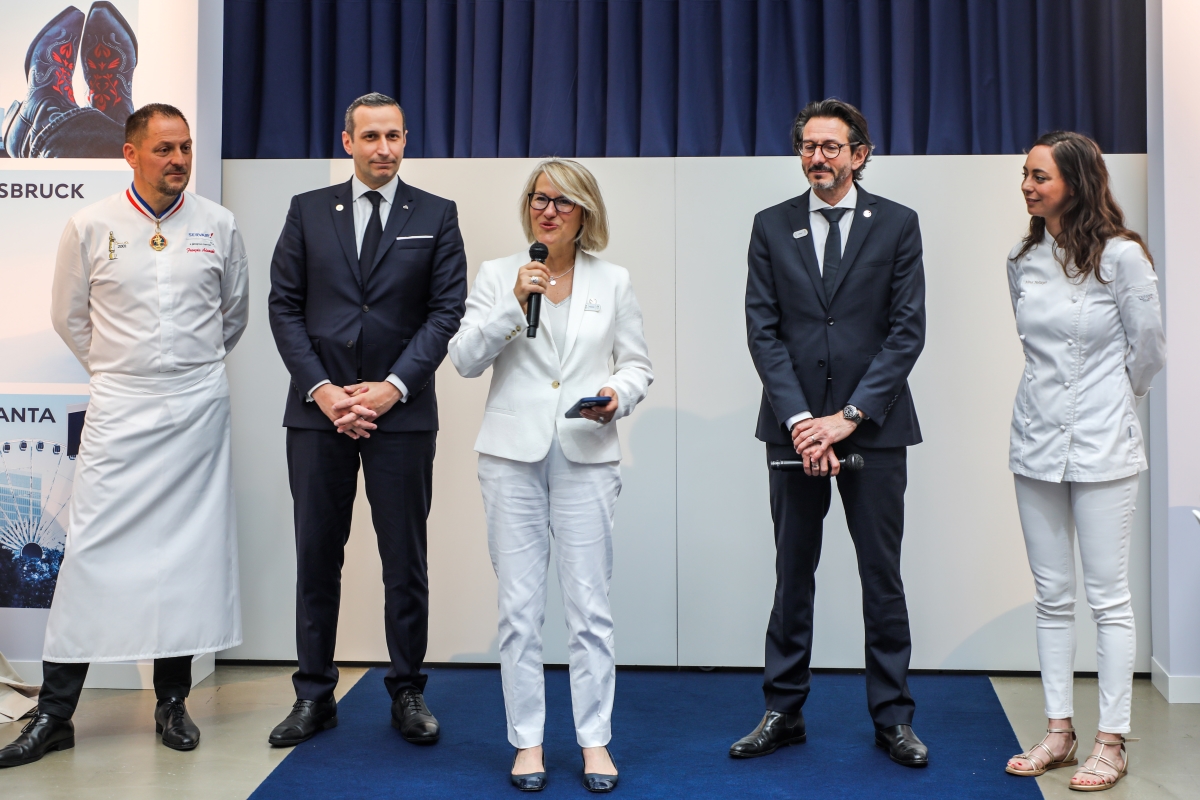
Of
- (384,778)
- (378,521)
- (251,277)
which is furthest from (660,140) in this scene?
(384,778)

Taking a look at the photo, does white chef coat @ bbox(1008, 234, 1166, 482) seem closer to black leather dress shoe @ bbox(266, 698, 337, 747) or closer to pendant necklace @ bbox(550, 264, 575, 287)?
pendant necklace @ bbox(550, 264, 575, 287)

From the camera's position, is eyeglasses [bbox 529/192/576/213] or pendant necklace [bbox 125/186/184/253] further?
pendant necklace [bbox 125/186/184/253]

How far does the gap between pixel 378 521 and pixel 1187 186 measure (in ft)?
9.52

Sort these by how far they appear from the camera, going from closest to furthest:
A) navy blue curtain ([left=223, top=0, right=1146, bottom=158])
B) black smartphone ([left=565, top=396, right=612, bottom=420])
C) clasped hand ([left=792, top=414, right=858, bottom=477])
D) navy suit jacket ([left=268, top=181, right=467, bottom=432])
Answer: black smartphone ([left=565, top=396, right=612, bottom=420]), clasped hand ([left=792, top=414, right=858, bottom=477]), navy suit jacket ([left=268, top=181, right=467, bottom=432]), navy blue curtain ([left=223, top=0, right=1146, bottom=158])

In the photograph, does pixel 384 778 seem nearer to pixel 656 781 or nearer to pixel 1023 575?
pixel 656 781

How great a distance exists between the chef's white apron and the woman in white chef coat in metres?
2.40

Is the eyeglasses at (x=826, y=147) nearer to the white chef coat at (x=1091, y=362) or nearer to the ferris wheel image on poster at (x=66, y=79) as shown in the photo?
the white chef coat at (x=1091, y=362)

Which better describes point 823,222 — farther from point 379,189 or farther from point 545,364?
point 379,189

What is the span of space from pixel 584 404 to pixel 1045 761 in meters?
1.62

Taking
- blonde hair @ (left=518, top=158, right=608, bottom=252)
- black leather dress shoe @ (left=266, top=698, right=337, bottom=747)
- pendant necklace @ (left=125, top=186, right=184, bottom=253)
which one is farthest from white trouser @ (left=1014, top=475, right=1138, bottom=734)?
pendant necklace @ (left=125, top=186, right=184, bottom=253)

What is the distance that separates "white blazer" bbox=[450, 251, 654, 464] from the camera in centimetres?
270

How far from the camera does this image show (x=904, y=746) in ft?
9.59

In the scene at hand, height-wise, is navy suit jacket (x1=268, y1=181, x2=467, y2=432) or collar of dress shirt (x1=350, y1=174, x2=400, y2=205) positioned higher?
collar of dress shirt (x1=350, y1=174, x2=400, y2=205)

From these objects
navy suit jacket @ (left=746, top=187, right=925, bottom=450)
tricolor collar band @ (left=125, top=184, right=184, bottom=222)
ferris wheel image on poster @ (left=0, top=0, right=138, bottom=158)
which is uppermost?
ferris wheel image on poster @ (left=0, top=0, right=138, bottom=158)
